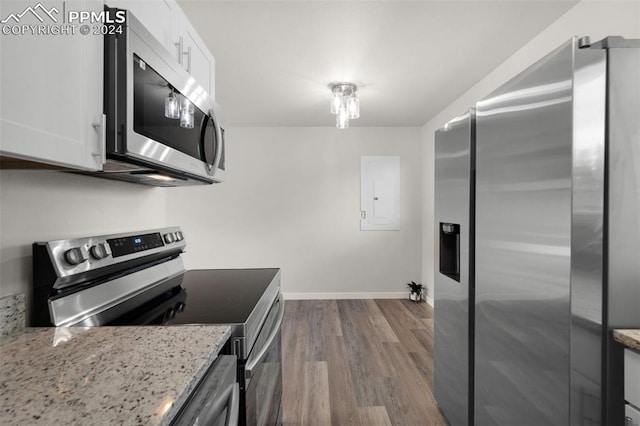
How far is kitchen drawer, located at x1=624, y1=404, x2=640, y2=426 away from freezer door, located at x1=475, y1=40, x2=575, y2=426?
0.15 meters

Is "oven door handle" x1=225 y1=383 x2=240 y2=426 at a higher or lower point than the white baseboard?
higher

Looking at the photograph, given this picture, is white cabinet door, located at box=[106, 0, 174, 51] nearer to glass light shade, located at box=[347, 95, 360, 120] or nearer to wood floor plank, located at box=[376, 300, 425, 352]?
glass light shade, located at box=[347, 95, 360, 120]

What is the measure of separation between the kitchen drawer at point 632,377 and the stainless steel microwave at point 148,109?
1.52 m

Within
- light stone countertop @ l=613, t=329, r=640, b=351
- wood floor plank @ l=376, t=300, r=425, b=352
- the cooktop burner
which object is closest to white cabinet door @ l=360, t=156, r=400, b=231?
wood floor plank @ l=376, t=300, r=425, b=352

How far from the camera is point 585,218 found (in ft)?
3.34

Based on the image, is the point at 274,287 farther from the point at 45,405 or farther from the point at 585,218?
the point at 585,218

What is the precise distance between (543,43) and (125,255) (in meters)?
2.78

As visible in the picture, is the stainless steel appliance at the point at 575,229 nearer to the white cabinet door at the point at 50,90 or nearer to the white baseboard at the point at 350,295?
the white cabinet door at the point at 50,90

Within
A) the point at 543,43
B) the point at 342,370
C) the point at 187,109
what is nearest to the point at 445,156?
the point at 543,43

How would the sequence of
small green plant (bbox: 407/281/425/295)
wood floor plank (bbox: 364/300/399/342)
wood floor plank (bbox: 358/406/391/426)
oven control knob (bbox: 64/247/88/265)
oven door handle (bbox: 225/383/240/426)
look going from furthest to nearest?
small green plant (bbox: 407/281/425/295) → wood floor plank (bbox: 364/300/399/342) → wood floor plank (bbox: 358/406/391/426) → oven control knob (bbox: 64/247/88/265) → oven door handle (bbox: 225/383/240/426)

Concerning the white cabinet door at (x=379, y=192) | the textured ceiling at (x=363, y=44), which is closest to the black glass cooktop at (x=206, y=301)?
the textured ceiling at (x=363, y=44)

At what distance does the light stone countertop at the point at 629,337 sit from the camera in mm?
939

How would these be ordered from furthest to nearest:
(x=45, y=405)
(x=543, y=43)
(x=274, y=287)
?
1. (x=543, y=43)
2. (x=274, y=287)
3. (x=45, y=405)

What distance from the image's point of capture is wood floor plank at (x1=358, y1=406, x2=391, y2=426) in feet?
6.57
